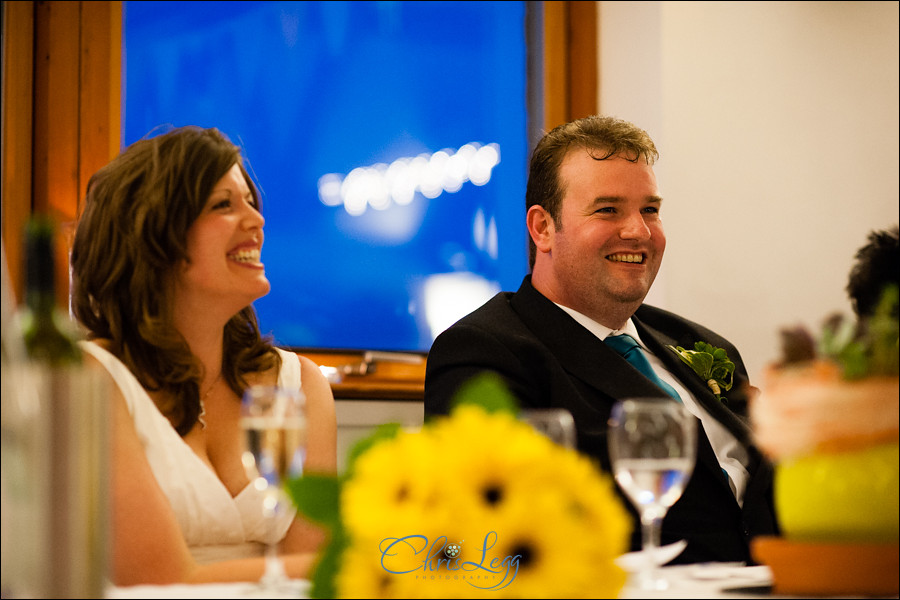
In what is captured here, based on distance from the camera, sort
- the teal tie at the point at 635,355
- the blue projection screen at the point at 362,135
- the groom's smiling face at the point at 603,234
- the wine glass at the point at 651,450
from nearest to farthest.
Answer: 1. the wine glass at the point at 651,450
2. the teal tie at the point at 635,355
3. the groom's smiling face at the point at 603,234
4. the blue projection screen at the point at 362,135

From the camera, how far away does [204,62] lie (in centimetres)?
301

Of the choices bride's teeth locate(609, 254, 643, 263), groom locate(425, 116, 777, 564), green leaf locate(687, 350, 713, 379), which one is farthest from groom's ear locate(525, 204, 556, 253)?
green leaf locate(687, 350, 713, 379)

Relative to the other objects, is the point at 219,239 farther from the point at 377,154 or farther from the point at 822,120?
the point at 822,120

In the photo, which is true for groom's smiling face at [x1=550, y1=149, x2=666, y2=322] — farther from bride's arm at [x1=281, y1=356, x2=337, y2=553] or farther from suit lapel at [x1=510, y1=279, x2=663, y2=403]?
bride's arm at [x1=281, y1=356, x2=337, y2=553]

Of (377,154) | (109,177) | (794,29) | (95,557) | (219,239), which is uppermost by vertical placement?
(794,29)

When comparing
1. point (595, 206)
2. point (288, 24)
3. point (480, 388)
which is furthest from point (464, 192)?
point (480, 388)

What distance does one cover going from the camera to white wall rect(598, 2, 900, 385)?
3406 mm

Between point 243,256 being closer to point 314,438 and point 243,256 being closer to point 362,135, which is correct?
point 314,438

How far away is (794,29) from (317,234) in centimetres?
188

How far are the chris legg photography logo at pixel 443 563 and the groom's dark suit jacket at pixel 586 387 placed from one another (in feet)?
3.41

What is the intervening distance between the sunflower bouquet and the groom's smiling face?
1.52 metres

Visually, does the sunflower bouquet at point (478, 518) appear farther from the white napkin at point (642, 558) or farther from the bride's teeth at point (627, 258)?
the bride's teeth at point (627, 258)

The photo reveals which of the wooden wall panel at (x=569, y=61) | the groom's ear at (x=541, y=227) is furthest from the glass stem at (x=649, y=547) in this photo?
the wooden wall panel at (x=569, y=61)

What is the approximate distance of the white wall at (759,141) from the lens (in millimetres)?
3406
